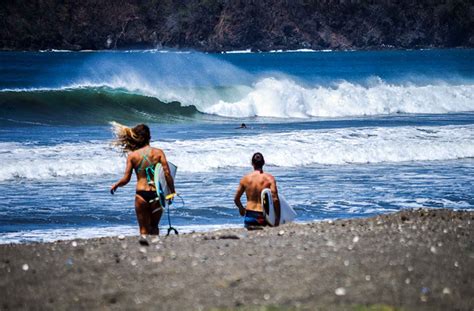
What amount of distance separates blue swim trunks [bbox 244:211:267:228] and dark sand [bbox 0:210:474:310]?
760 mm

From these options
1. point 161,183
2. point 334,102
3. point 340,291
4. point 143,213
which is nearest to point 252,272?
point 340,291

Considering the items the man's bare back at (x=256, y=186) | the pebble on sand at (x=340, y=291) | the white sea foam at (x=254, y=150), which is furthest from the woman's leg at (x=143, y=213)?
the white sea foam at (x=254, y=150)

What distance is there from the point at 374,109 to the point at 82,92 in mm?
9558

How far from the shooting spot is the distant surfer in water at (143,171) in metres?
8.73

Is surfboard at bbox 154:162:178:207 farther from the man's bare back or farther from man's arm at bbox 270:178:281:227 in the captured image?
man's arm at bbox 270:178:281:227

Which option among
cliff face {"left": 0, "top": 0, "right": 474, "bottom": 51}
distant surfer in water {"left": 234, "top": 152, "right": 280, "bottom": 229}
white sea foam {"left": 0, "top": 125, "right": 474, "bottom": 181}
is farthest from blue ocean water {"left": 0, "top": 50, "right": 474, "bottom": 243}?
cliff face {"left": 0, "top": 0, "right": 474, "bottom": 51}

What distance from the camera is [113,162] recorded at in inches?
669

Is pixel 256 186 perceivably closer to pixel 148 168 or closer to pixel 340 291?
pixel 148 168

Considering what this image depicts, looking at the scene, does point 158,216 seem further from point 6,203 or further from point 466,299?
point 6,203

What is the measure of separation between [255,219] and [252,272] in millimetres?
2522

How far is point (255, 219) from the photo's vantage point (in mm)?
9484

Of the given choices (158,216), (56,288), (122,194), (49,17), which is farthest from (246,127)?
(49,17)

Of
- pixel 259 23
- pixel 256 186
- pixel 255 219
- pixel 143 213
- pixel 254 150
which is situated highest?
pixel 259 23

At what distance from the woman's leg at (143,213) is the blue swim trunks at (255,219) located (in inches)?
42.3
